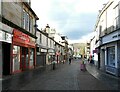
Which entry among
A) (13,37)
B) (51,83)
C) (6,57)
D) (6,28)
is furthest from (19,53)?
(51,83)

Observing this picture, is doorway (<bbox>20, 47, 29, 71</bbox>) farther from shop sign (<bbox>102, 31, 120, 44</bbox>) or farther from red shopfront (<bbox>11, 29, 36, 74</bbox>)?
shop sign (<bbox>102, 31, 120, 44</bbox>)

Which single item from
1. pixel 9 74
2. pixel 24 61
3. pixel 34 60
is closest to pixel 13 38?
pixel 9 74

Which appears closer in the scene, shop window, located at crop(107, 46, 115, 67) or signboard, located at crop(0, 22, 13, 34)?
signboard, located at crop(0, 22, 13, 34)

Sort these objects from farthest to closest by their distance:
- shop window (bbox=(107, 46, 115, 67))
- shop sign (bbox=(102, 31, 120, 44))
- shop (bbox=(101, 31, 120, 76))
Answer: shop window (bbox=(107, 46, 115, 67)) → shop (bbox=(101, 31, 120, 76)) → shop sign (bbox=(102, 31, 120, 44))

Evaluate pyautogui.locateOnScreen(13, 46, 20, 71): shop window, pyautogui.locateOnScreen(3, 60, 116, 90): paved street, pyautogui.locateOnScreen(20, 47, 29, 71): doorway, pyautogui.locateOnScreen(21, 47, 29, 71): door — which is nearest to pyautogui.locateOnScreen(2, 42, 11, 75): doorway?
pyautogui.locateOnScreen(13, 46, 20, 71): shop window

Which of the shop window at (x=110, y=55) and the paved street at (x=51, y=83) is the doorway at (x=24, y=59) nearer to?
the paved street at (x=51, y=83)

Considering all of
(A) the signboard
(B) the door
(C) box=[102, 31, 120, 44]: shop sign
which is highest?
(A) the signboard

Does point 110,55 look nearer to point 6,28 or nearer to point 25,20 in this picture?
point 25,20

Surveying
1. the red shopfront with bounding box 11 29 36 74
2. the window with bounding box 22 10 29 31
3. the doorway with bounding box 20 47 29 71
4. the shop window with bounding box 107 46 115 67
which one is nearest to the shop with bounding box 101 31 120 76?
the shop window with bounding box 107 46 115 67

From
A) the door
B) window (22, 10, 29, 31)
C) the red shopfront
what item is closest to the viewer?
the red shopfront

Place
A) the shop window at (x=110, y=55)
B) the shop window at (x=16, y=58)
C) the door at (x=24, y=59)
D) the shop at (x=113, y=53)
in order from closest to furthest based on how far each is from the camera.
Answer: the shop at (x=113, y=53) < the shop window at (x=16, y=58) < the shop window at (x=110, y=55) < the door at (x=24, y=59)

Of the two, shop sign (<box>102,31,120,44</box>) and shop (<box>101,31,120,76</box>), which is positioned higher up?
shop sign (<box>102,31,120,44</box>)

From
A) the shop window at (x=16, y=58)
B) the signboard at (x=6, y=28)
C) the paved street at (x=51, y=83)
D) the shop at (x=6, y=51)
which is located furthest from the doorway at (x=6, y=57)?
the paved street at (x=51, y=83)

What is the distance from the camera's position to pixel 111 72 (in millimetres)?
27047
